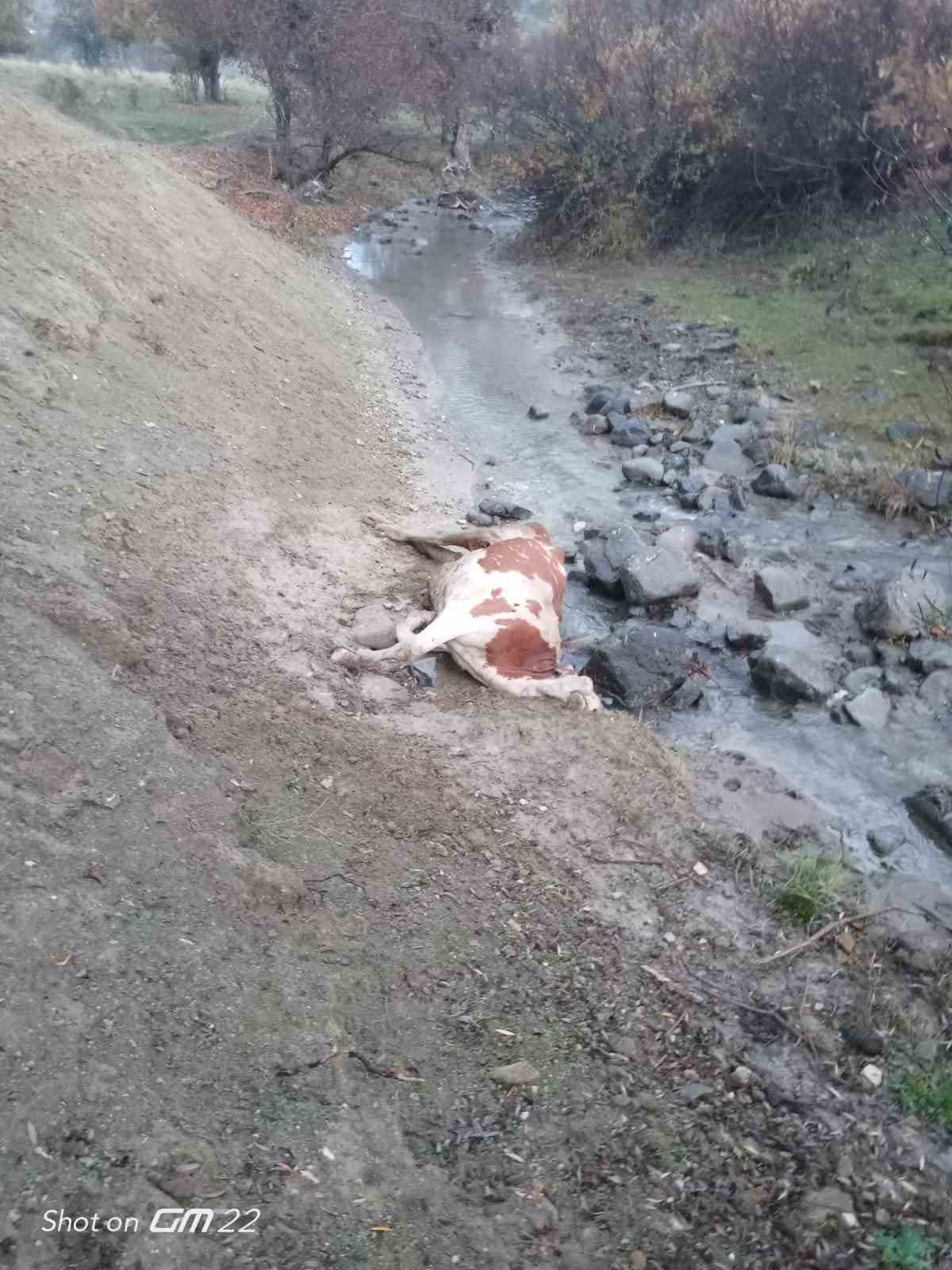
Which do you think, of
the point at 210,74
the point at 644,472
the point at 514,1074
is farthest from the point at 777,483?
the point at 210,74

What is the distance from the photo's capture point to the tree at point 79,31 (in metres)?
36.5

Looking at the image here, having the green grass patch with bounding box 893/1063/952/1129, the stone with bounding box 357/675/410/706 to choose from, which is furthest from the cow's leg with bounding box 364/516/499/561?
the green grass patch with bounding box 893/1063/952/1129

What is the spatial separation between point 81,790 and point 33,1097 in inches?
56.1

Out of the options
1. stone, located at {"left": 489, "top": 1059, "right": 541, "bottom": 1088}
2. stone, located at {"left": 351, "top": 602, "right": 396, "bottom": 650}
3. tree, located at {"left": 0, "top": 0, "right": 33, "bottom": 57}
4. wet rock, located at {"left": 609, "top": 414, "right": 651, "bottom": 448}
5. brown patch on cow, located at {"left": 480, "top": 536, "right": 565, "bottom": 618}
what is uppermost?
tree, located at {"left": 0, "top": 0, "right": 33, "bottom": 57}

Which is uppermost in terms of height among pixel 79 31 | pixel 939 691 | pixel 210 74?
pixel 79 31

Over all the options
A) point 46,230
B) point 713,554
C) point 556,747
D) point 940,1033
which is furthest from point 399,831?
point 46,230

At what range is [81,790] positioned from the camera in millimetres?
4062

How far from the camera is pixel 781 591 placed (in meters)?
7.96

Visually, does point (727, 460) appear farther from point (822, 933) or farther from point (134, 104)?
point (134, 104)

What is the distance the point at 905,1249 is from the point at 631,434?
8.86m

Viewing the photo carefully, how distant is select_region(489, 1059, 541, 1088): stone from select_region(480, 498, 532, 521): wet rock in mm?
5845

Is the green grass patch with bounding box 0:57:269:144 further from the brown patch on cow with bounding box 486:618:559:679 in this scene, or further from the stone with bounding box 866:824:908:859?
the stone with bounding box 866:824:908:859

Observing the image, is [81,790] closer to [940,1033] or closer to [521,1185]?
[521,1185]

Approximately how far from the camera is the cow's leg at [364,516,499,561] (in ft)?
24.6
